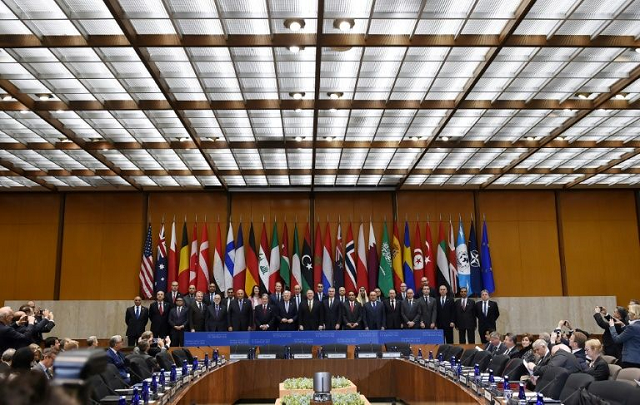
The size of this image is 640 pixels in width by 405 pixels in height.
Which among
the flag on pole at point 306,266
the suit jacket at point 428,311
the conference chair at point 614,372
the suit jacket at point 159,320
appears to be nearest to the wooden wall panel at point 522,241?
the suit jacket at point 428,311

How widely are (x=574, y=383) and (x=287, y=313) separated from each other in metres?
8.29

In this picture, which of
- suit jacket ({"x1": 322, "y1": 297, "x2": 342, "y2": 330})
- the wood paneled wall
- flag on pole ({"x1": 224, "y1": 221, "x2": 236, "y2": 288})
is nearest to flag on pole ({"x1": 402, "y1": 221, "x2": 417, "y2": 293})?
the wood paneled wall

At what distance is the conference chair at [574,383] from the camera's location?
5.13 m

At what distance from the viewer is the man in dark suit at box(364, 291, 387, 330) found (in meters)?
12.9

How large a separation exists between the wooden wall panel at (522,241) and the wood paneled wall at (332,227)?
0.03 metres

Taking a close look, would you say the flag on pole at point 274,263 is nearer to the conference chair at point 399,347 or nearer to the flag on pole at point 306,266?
the flag on pole at point 306,266

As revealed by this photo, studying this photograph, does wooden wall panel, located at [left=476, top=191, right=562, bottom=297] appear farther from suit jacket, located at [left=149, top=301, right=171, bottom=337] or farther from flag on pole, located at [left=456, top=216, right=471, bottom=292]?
suit jacket, located at [left=149, top=301, right=171, bottom=337]

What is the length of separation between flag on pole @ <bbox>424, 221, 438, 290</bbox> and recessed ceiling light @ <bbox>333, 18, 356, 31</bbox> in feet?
31.4

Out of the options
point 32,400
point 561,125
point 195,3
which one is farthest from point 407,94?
point 32,400

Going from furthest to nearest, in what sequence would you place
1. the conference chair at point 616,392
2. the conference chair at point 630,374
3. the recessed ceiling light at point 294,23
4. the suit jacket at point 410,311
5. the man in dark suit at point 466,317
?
the man in dark suit at point 466,317 < the suit jacket at point 410,311 < the recessed ceiling light at point 294,23 < the conference chair at point 630,374 < the conference chair at point 616,392

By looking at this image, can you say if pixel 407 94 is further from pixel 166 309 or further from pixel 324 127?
pixel 166 309

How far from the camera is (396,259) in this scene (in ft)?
54.1

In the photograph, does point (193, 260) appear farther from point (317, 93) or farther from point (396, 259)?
point (317, 93)

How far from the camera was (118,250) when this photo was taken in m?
17.3
